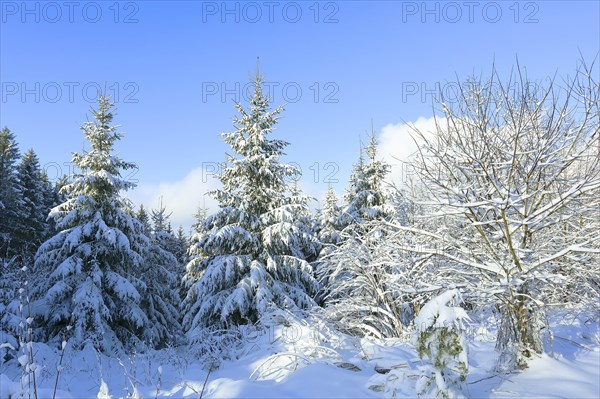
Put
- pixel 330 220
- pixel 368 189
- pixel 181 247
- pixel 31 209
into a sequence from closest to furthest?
1. pixel 368 189
2. pixel 330 220
3. pixel 31 209
4. pixel 181 247

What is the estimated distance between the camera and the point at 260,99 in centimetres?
1457

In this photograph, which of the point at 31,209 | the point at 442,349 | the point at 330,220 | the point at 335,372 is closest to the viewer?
the point at 442,349

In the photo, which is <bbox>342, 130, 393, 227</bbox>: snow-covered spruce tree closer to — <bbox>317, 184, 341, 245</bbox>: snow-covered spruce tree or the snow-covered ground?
<bbox>317, 184, 341, 245</bbox>: snow-covered spruce tree

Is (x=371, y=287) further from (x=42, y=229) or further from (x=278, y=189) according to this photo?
(x=42, y=229)

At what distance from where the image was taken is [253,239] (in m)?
13.1

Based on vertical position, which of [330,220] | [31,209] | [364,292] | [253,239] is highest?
[31,209]

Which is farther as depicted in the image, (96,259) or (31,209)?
(31,209)

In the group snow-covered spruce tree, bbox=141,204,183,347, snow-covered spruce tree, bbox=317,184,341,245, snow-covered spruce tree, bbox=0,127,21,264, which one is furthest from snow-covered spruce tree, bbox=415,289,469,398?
snow-covered spruce tree, bbox=0,127,21,264

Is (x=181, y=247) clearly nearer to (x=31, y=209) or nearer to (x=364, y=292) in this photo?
(x=31, y=209)

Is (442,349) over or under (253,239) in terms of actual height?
under

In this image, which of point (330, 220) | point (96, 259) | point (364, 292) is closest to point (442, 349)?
point (364, 292)

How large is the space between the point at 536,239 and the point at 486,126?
2.11 metres

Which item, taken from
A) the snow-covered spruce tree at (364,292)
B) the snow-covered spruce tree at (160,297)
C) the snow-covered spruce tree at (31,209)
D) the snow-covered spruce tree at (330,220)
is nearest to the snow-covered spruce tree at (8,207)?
the snow-covered spruce tree at (31,209)

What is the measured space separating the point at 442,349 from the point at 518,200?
242 cm
